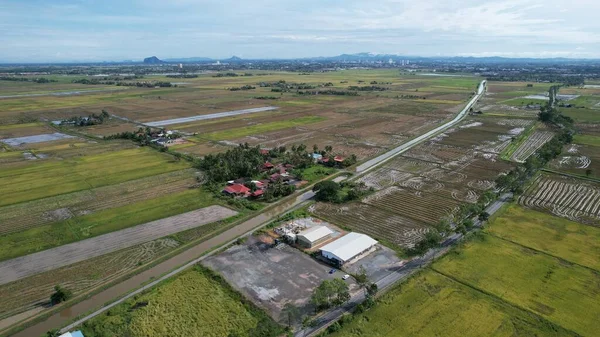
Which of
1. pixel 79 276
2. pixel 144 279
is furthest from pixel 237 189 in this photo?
pixel 79 276

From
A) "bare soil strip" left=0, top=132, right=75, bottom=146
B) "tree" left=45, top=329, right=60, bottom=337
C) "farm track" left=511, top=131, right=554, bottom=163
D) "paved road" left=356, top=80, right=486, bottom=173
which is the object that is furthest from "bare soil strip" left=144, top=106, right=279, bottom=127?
"tree" left=45, top=329, right=60, bottom=337

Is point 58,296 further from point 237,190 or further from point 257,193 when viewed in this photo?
point 257,193

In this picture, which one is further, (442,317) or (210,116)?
(210,116)

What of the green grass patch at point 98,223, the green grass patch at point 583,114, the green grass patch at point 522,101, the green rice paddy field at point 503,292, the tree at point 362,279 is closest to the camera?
the green rice paddy field at point 503,292

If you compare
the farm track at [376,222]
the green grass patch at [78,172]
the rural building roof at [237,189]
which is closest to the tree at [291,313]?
the farm track at [376,222]

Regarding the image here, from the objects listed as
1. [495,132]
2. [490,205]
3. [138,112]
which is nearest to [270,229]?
[490,205]

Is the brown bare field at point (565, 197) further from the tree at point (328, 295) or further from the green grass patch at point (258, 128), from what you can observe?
the green grass patch at point (258, 128)

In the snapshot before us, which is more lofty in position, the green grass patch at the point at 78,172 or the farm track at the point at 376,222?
the green grass patch at the point at 78,172

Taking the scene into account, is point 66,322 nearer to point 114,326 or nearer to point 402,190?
point 114,326
